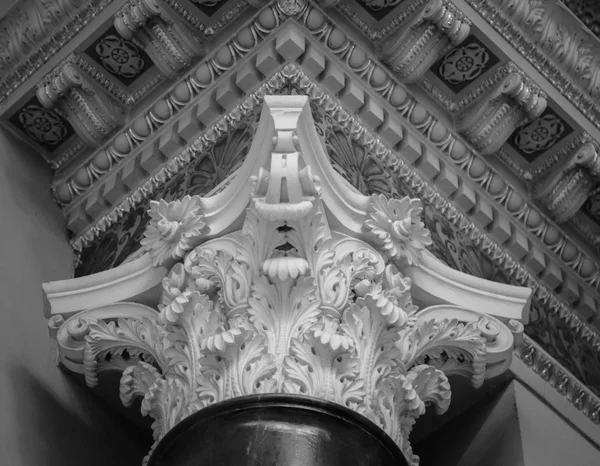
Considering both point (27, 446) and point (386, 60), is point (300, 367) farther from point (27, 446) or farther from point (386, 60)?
point (386, 60)

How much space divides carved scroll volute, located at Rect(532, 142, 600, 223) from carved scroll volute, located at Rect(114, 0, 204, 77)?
98cm

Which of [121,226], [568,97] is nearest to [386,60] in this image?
[568,97]

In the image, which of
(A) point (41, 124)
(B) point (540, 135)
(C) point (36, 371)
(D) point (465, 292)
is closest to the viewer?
(D) point (465, 292)

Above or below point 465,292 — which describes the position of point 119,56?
below

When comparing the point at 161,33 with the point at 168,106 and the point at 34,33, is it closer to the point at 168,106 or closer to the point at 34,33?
the point at 168,106

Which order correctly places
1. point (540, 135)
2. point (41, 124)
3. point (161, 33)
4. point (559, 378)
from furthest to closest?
point (41, 124), point (540, 135), point (161, 33), point (559, 378)

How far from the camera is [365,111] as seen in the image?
445cm

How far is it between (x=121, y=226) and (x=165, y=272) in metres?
0.61

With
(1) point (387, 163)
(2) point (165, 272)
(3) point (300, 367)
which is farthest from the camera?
(1) point (387, 163)

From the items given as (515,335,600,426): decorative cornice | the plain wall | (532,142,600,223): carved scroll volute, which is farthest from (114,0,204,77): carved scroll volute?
(515,335,600,426): decorative cornice

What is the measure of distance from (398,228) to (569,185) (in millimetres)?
869

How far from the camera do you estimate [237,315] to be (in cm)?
375

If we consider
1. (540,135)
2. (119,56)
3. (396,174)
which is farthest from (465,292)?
(119,56)

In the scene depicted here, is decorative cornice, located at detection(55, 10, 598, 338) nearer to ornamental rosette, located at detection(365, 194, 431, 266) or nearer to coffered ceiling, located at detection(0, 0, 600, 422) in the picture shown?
coffered ceiling, located at detection(0, 0, 600, 422)
